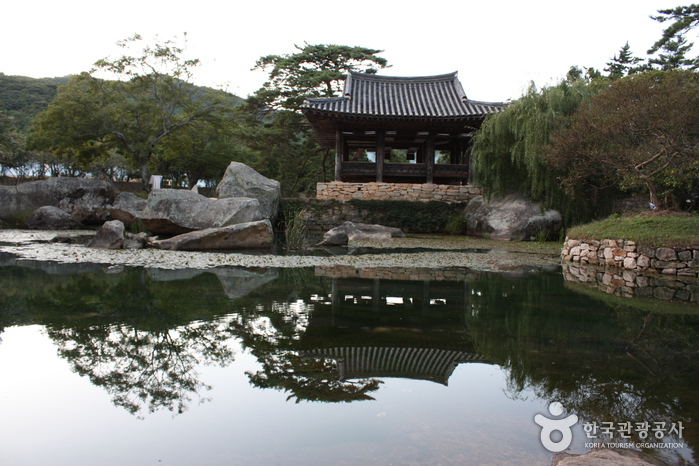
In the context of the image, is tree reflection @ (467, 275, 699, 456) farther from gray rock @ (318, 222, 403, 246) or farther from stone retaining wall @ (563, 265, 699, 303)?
gray rock @ (318, 222, 403, 246)

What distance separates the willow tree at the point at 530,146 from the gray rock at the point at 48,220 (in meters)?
12.4

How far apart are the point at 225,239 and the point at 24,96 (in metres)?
44.6

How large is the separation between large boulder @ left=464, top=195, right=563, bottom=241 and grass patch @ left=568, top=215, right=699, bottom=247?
12.4 ft

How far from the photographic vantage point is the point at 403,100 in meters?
17.5

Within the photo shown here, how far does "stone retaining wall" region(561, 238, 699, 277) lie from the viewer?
6.89m

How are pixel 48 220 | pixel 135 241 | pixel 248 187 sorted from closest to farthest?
pixel 135 241 → pixel 48 220 → pixel 248 187

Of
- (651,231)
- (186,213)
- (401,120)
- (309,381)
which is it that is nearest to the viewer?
(309,381)

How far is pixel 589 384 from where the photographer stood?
2.42m

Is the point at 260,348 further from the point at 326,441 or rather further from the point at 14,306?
the point at 14,306

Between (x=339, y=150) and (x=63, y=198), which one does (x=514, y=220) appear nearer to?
(x=339, y=150)

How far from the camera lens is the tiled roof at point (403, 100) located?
15.9 m

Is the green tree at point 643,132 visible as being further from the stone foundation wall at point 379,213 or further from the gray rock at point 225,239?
the gray rock at point 225,239

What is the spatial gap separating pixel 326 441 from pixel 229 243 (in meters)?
7.99

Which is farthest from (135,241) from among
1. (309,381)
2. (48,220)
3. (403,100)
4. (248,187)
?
(403,100)
